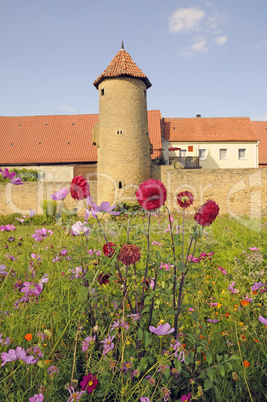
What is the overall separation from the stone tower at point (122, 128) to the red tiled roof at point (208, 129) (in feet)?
34.6

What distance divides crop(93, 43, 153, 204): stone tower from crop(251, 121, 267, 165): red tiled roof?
16.3 metres

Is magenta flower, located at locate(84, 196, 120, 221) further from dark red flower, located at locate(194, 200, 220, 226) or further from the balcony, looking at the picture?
the balcony

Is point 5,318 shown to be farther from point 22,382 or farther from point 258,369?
point 258,369

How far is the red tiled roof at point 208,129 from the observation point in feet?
88.0

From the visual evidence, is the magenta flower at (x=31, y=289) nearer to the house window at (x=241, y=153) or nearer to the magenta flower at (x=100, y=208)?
the magenta flower at (x=100, y=208)

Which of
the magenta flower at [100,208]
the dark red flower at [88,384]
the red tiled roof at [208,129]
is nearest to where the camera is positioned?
the dark red flower at [88,384]

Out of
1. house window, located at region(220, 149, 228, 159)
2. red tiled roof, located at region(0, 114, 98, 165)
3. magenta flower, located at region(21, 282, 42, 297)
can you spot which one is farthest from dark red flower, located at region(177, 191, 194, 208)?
house window, located at region(220, 149, 228, 159)

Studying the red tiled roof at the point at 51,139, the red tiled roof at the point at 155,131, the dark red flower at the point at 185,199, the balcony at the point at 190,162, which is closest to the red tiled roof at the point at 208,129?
the red tiled roof at the point at 155,131

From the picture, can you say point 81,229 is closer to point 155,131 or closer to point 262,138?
point 155,131

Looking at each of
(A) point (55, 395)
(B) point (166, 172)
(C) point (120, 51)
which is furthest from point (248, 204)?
(A) point (55, 395)

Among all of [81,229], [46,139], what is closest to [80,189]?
[81,229]

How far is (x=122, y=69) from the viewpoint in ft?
52.2

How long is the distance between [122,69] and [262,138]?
19.9 meters

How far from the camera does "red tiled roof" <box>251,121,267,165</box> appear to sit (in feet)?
95.1
